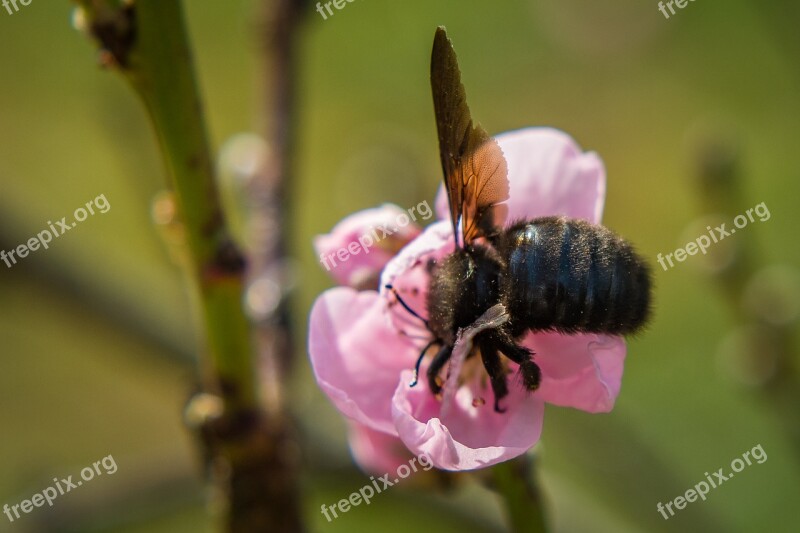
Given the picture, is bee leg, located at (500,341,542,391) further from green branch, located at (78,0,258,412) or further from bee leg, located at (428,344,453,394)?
green branch, located at (78,0,258,412)

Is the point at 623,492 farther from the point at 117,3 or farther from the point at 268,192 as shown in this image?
the point at 117,3

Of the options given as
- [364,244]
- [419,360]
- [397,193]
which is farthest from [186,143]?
[397,193]

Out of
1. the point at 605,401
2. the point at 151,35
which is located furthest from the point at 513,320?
the point at 151,35


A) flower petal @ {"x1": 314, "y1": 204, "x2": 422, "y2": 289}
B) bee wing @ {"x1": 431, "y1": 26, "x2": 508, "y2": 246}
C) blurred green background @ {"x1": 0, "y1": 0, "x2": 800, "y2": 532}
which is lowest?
blurred green background @ {"x1": 0, "y1": 0, "x2": 800, "y2": 532}

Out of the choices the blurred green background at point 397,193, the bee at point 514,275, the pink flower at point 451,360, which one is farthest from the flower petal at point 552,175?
the blurred green background at point 397,193

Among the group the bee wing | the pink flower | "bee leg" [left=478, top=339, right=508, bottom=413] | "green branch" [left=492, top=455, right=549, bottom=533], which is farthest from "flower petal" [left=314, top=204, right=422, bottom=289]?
"green branch" [left=492, top=455, right=549, bottom=533]
